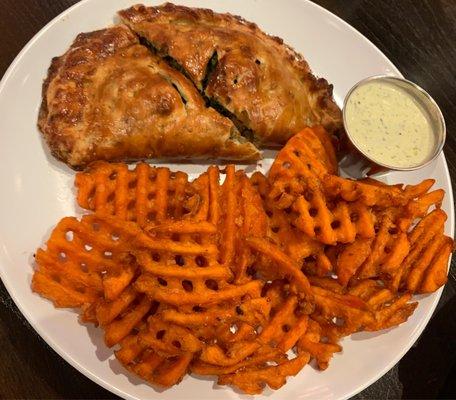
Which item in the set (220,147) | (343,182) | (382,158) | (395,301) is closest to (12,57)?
(220,147)

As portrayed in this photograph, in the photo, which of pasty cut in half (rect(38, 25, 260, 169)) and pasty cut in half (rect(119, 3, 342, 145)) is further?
pasty cut in half (rect(119, 3, 342, 145))

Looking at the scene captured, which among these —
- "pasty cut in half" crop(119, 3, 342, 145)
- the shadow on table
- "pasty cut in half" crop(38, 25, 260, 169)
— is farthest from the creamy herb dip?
the shadow on table

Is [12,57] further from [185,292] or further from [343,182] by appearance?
[343,182]

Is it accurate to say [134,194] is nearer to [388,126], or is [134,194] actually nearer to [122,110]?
[122,110]

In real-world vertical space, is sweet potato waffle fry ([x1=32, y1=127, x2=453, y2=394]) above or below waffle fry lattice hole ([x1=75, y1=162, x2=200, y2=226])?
below

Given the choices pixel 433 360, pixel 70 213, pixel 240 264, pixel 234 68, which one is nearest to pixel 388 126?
pixel 234 68

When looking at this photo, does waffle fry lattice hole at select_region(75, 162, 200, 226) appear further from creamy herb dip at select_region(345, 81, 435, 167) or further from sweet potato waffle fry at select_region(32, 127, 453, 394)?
creamy herb dip at select_region(345, 81, 435, 167)
